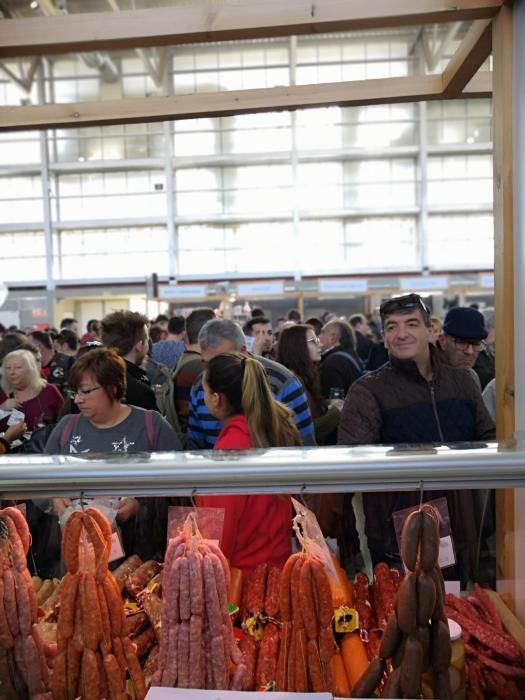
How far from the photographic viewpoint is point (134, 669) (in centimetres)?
132

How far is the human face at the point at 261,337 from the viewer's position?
5.55 m

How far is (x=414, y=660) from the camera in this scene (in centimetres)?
123

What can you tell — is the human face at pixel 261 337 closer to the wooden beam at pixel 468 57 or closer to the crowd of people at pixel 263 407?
the crowd of people at pixel 263 407

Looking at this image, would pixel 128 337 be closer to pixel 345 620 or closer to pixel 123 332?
pixel 123 332

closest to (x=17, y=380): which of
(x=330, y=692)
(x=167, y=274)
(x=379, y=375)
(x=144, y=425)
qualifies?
(x=144, y=425)

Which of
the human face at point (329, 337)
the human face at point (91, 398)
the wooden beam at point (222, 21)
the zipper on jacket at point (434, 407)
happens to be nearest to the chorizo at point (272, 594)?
the zipper on jacket at point (434, 407)

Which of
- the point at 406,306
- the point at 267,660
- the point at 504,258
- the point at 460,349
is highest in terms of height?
the point at 504,258

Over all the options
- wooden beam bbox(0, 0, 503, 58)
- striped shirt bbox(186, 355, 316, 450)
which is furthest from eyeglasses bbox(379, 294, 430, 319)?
wooden beam bbox(0, 0, 503, 58)

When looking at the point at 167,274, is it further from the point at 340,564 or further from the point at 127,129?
the point at 340,564

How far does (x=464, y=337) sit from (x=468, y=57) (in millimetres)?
1975

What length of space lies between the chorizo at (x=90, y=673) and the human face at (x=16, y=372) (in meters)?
2.97

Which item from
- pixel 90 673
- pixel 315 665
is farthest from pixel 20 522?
pixel 315 665

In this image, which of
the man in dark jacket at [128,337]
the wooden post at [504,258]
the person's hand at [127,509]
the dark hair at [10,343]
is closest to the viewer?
the person's hand at [127,509]

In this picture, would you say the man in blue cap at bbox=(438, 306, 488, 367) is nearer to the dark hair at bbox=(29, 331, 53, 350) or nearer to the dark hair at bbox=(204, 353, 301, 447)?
the dark hair at bbox=(204, 353, 301, 447)
